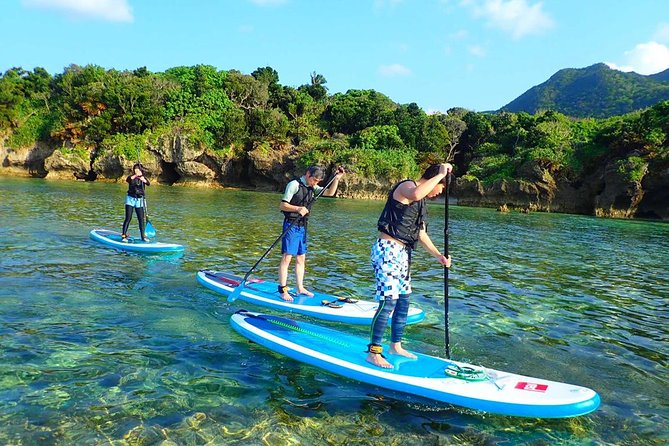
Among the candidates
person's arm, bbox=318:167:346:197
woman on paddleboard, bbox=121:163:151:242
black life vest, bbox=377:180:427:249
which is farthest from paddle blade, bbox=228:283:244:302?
woman on paddleboard, bbox=121:163:151:242

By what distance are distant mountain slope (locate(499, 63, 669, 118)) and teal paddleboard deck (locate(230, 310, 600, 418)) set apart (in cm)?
13588

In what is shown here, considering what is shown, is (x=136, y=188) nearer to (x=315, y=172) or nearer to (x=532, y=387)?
(x=315, y=172)

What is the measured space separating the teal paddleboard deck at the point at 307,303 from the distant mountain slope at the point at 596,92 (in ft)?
439

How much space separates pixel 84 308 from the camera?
7832mm

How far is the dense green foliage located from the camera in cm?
5231

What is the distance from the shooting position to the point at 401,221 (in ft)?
18.4

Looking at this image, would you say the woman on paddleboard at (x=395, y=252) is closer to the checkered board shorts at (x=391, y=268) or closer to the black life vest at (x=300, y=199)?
the checkered board shorts at (x=391, y=268)

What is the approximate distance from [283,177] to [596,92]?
434 ft

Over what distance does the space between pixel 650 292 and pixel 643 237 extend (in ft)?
54.5

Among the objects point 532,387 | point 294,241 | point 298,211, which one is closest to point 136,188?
point 294,241

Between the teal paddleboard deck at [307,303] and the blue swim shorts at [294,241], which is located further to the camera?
the blue swim shorts at [294,241]

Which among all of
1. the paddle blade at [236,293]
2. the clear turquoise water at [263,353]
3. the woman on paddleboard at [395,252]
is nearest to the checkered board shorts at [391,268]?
the woman on paddleboard at [395,252]

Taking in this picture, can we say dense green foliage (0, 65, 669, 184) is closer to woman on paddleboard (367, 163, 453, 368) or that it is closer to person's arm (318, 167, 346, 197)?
person's arm (318, 167, 346, 197)

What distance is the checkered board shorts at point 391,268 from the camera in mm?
5578
